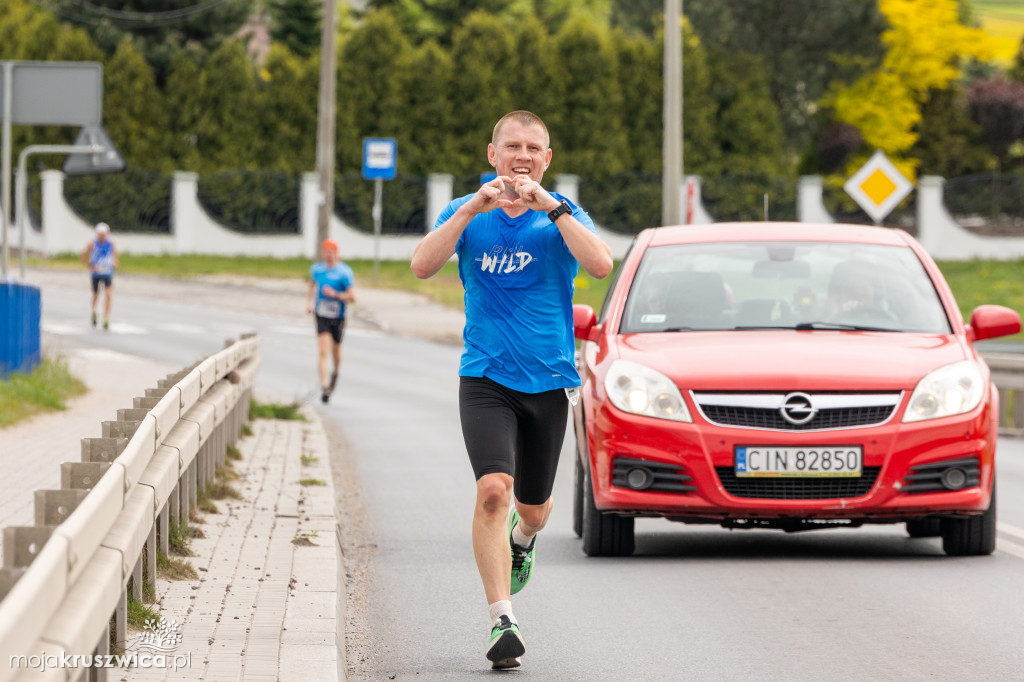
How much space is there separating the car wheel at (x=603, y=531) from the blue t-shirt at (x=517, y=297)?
262cm

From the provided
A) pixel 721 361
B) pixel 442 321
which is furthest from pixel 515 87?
pixel 721 361

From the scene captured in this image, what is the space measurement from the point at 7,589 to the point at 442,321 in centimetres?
2908

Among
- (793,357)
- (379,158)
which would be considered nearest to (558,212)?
(793,357)

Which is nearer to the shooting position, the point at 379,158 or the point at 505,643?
the point at 505,643

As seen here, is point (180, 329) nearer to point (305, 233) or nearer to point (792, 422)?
point (305, 233)

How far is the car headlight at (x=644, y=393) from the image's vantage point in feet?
27.6

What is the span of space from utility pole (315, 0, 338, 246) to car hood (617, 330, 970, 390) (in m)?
26.5

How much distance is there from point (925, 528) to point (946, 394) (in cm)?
128

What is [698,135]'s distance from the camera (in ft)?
173

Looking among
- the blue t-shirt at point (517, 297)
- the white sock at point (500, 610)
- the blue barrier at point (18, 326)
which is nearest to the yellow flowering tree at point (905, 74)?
the blue barrier at point (18, 326)

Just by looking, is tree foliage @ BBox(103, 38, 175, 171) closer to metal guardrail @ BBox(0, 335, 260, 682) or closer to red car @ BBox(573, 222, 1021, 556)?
red car @ BBox(573, 222, 1021, 556)

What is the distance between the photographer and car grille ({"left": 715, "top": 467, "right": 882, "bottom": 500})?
8.33 meters

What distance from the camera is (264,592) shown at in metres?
6.89

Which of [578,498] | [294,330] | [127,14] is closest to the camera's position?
[578,498]
